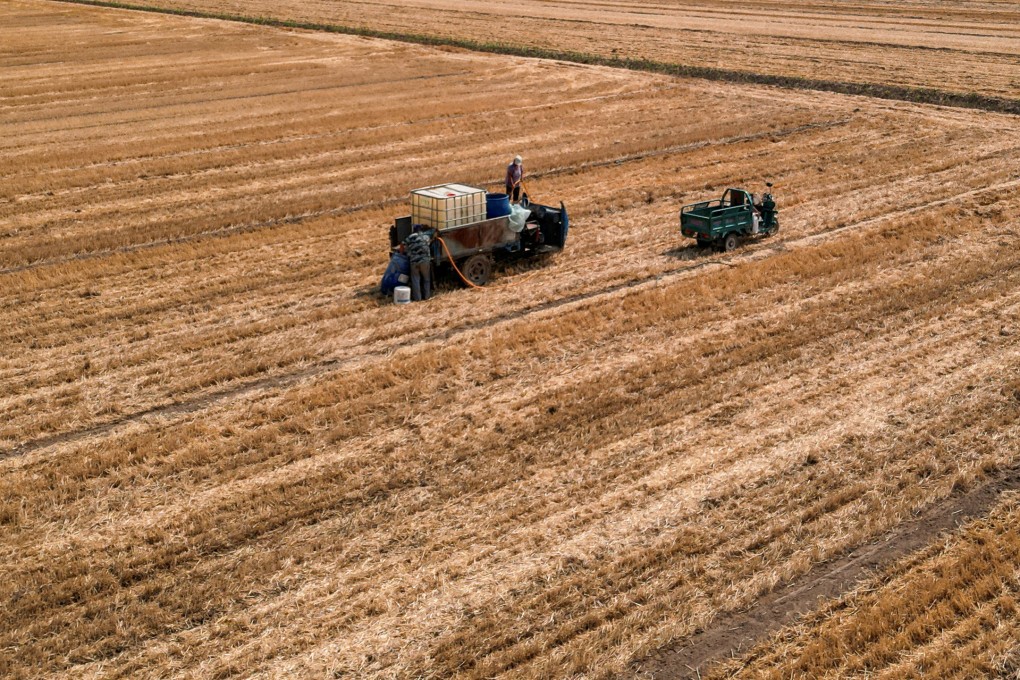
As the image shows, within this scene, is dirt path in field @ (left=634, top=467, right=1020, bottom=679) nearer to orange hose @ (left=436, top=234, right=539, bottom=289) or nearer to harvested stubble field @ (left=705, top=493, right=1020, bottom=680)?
harvested stubble field @ (left=705, top=493, right=1020, bottom=680)

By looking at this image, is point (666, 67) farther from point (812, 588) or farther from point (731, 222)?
point (812, 588)

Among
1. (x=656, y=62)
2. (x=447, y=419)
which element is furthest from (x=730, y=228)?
(x=656, y=62)

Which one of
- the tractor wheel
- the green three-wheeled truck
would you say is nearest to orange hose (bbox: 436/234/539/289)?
the tractor wheel

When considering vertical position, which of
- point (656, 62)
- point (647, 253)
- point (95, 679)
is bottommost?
point (95, 679)

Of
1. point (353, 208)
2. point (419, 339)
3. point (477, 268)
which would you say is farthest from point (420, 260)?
point (353, 208)

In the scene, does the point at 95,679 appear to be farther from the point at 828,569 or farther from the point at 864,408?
the point at 864,408

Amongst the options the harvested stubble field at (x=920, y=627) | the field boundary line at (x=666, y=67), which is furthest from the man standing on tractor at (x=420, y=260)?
the field boundary line at (x=666, y=67)
